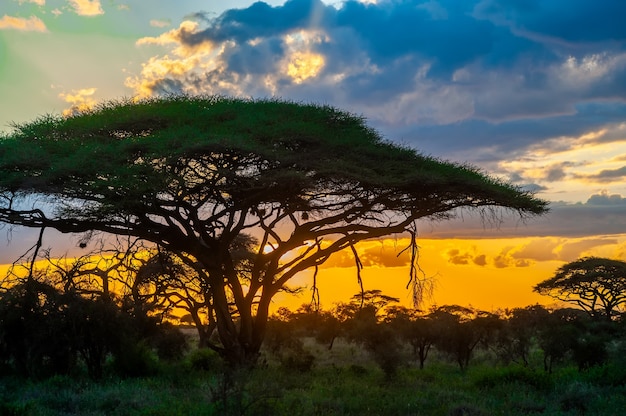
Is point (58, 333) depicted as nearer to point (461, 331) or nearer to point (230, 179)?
point (230, 179)

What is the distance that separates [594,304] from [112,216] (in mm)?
33379

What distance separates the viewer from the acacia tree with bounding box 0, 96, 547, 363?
17438 mm

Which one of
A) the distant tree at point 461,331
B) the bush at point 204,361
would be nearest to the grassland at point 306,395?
the bush at point 204,361

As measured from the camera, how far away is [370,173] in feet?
59.9

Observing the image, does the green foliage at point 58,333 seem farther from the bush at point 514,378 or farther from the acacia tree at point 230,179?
the bush at point 514,378

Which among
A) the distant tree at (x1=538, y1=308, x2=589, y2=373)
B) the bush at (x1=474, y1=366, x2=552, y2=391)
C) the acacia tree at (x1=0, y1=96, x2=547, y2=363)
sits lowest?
the bush at (x1=474, y1=366, x2=552, y2=391)

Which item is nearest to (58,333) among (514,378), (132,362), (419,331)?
(132,362)

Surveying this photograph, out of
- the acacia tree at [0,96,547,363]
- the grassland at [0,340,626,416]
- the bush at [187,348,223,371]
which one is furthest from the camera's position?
the bush at [187,348,223,371]

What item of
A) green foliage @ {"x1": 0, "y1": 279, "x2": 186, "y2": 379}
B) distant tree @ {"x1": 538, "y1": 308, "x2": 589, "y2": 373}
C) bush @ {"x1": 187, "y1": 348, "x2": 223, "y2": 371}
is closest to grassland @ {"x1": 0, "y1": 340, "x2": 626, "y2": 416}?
green foliage @ {"x1": 0, "y1": 279, "x2": 186, "y2": 379}

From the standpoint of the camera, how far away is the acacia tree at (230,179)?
17438 mm

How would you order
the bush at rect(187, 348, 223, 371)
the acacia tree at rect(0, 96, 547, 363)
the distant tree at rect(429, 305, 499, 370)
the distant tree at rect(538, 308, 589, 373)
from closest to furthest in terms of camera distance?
the acacia tree at rect(0, 96, 547, 363) → the bush at rect(187, 348, 223, 371) → the distant tree at rect(538, 308, 589, 373) → the distant tree at rect(429, 305, 499, 370)

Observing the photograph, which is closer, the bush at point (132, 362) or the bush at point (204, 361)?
the bush at point (132, 362)

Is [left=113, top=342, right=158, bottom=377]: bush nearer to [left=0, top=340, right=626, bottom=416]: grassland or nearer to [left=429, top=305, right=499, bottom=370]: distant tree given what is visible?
[left=0, top=340, right=626, bottom=416]: grassland

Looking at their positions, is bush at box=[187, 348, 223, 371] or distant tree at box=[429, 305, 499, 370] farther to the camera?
distant tree at box=[429, 305, 499, 370]
